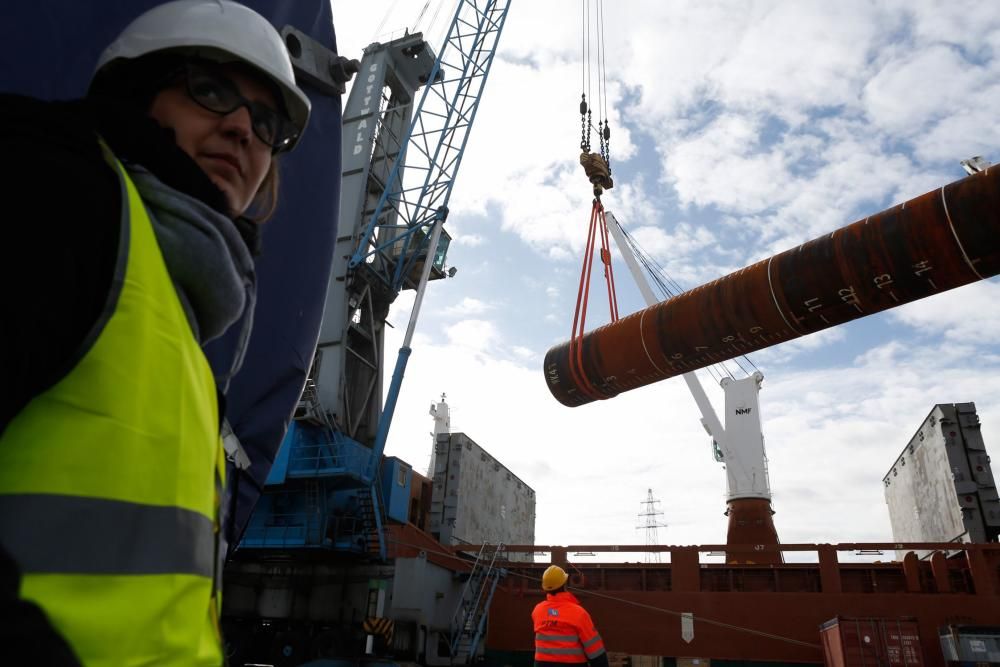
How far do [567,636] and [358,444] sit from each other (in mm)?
10483

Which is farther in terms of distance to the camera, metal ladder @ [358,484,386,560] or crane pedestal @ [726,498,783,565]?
crane pedestal @ [726,498,783,565]

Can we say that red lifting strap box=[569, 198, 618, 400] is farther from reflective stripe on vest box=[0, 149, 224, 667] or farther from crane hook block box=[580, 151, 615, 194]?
reflective stripe on vest box=[0, 149, 224, 667]

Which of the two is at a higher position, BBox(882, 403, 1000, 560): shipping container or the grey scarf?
BBox(882, 403, 1000, 560): shipping container

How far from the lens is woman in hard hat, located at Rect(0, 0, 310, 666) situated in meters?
0.69

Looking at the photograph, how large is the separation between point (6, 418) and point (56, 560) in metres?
0.16

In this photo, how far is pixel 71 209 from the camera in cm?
76

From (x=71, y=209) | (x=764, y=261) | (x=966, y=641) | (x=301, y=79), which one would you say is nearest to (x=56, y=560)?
(x=71, y=209)

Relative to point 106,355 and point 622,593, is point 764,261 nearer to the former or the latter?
point 622,593

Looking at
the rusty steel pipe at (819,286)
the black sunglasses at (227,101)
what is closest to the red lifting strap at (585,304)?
the rusty steel pipe at (819,286)

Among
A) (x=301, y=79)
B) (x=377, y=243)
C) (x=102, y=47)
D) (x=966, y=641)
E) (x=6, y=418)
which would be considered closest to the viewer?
(x=6, y=418)

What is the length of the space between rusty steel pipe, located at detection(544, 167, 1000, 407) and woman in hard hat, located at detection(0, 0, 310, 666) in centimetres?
975

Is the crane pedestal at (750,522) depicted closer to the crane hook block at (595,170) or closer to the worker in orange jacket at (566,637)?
the crane hook block at (595,170)

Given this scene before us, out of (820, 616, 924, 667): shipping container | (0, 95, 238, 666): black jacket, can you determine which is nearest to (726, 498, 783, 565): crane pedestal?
(820, 616, 924, 667): shipping container

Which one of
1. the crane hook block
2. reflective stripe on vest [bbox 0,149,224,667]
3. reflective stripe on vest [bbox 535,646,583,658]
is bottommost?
reflective stripe on vest [bbox 535,646,583,658]
